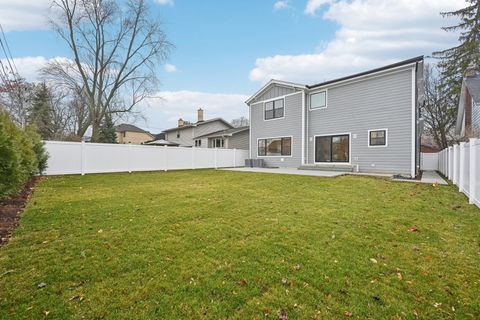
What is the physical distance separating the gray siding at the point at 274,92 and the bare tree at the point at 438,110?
1658 cm

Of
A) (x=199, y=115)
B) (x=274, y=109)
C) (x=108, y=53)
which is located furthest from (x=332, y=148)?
(x=108, y=53)

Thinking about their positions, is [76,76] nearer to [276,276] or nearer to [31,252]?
[31,252]

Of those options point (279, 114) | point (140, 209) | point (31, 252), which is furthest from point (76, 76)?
point (31, 252)

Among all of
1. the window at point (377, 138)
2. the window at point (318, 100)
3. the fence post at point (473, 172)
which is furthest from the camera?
the window at point (318, 100)

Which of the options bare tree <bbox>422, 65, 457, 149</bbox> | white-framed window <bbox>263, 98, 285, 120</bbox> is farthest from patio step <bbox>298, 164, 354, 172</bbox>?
bare tree <bbox>422, 65, 457, 149</bbox>

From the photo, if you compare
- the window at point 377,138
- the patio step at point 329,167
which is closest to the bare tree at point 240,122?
the patio step at point 329,167

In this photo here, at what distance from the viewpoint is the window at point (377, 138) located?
41.8 ft

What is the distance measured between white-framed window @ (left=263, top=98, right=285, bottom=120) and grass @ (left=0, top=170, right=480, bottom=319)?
→ 515 inches

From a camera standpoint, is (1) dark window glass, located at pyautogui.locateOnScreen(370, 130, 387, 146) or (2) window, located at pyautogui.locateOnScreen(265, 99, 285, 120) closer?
(1) dark window glass, located at pyautogui.locateOnScreen(370, 130, 387, 146)

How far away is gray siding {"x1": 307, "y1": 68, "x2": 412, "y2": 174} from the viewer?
1200cm

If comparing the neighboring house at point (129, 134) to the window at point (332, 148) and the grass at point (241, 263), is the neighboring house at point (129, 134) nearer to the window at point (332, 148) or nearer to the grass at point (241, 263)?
the window at point (332, 148)

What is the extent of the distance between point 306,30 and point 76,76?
18.9 meters

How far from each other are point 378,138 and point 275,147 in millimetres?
7126

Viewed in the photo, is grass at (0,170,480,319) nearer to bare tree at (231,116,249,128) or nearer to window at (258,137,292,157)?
window at (258,137,292,157)
